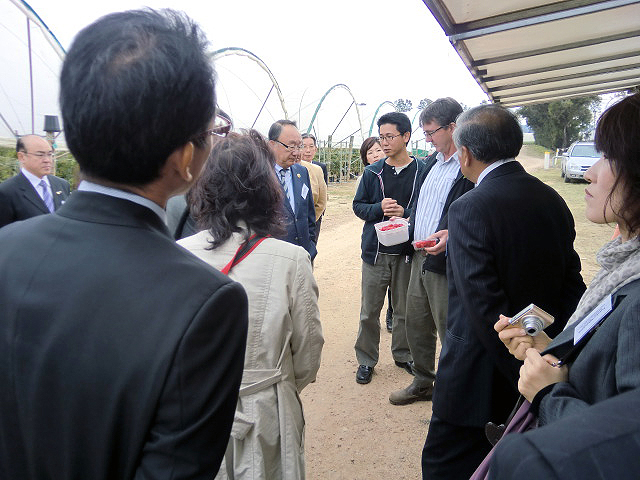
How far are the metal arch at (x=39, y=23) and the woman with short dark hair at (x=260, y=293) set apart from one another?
6859mm

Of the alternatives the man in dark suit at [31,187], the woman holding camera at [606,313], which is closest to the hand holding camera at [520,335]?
the woman holding camera at [606,313]

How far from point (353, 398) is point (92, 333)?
119 inches

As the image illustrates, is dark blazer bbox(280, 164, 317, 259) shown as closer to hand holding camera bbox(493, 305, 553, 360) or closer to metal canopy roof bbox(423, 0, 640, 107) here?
metal canopy roof bbox(423, 0, 640, 107)

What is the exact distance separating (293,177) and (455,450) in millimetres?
2663

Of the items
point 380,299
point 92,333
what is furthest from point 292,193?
point 92,333

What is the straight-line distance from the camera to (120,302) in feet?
2.50

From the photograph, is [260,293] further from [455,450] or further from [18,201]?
[18,201]

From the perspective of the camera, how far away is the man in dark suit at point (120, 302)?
753 mm

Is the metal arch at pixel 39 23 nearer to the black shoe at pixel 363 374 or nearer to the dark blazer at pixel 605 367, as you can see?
the black shoe at pixel 363 374

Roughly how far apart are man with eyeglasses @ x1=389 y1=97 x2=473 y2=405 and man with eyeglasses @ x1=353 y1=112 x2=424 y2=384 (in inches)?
9.7

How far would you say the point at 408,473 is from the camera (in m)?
2.69

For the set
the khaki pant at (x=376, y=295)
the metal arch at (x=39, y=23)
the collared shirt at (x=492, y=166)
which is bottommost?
the khaki pant at (x=376, y=295)

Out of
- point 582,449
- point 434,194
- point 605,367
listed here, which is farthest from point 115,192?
point 434,194

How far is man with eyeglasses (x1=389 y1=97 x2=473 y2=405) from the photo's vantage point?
3088 mm
